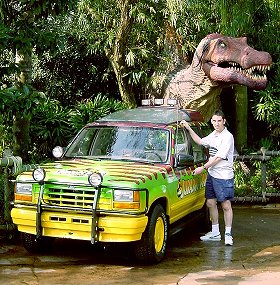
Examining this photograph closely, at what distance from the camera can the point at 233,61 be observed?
36.9 feet

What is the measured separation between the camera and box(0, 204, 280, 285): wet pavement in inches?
240

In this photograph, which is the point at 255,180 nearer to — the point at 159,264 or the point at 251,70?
the point at 251,70

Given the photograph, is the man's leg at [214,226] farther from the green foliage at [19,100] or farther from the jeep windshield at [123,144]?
the green foliage at [19,100]

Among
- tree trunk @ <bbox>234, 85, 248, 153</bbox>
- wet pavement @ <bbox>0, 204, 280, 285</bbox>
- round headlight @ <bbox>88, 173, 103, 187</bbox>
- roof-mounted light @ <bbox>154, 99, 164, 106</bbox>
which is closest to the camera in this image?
wet pavement @ <bbox>0, 204, 280, 285</bbox>

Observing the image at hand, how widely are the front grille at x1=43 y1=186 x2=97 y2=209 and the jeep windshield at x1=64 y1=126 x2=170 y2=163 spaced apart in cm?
98

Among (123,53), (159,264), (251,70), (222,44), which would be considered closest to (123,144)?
(159,264)

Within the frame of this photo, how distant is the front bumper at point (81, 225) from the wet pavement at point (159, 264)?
0.36 meters

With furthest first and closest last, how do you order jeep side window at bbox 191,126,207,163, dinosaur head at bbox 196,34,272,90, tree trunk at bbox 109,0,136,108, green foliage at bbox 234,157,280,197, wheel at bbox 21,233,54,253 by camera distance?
tree trunk at bbox 109,0,136,108 → green foliage at bbox 234,157,280,197 → dinosaur head at bbox 196,34,272,90 → jeep side window at bbox 191,126,207,163 → wheel at bbox 21,233,54,253

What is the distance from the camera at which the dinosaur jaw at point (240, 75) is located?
1103 cm

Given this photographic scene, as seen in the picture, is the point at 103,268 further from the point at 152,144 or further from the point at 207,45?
the point at 207,45

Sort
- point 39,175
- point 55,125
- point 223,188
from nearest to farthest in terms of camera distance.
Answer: point 39,175 → point 223,188 → point 55,125

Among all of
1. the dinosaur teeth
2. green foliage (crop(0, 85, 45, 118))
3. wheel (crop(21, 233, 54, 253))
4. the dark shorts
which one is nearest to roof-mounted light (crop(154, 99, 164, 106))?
the dark shorts

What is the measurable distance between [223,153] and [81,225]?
209 cm

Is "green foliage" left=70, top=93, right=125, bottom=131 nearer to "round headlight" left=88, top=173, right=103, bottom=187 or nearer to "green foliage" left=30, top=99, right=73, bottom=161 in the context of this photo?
"green foliage" left=30, top=99, right=73, bottom=161
